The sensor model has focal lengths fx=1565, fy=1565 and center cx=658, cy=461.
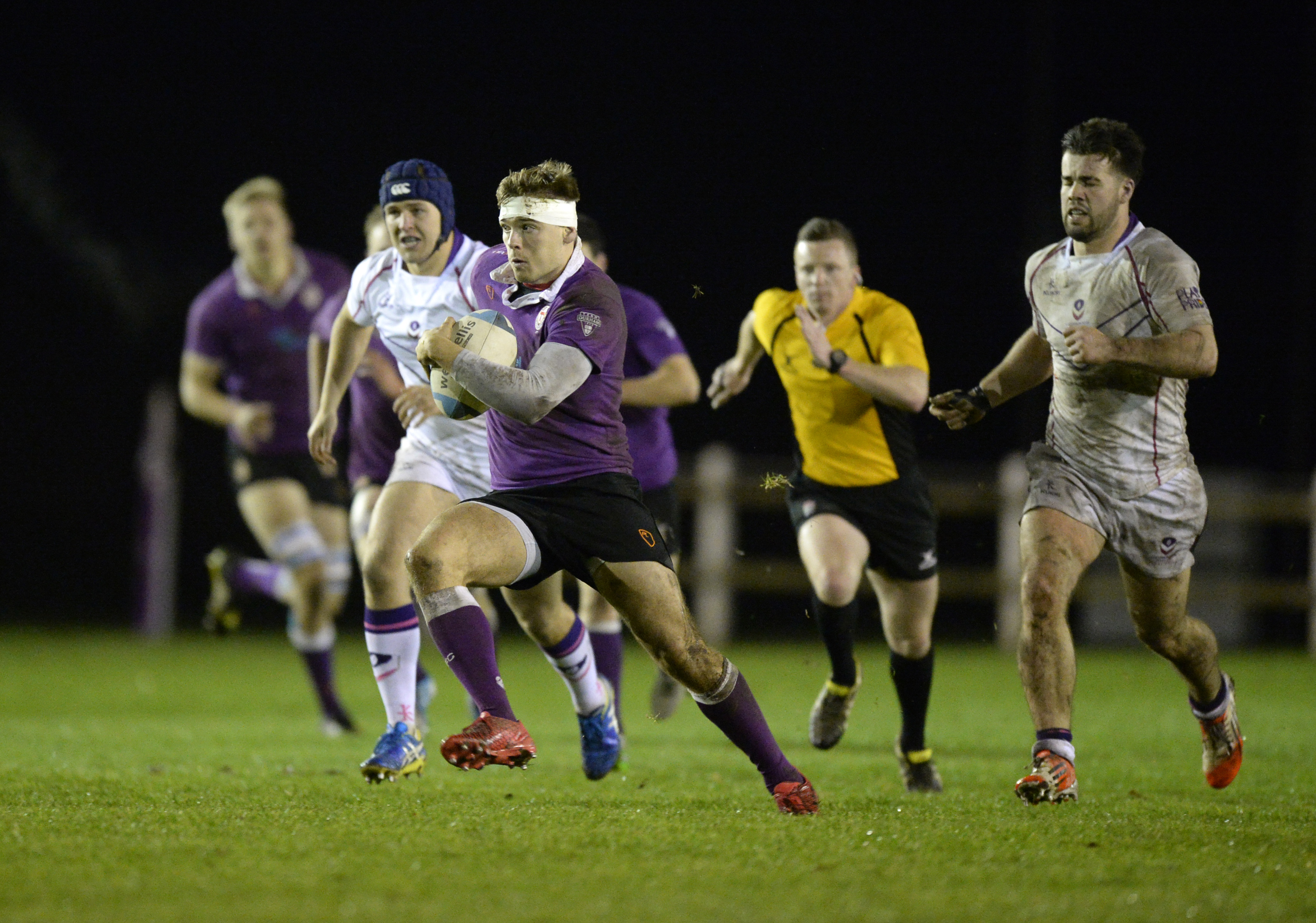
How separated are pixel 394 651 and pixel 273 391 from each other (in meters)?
3.58

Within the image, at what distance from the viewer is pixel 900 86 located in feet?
62.4

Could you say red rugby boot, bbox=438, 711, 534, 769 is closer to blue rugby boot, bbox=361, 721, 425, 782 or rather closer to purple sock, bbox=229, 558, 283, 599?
blue rugby boot, bbox=361, 721, 425, 782

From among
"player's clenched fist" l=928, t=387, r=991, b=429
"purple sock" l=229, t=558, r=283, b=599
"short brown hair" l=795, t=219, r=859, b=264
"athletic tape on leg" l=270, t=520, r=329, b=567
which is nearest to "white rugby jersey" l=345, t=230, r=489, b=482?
"short brown hair" l=795, t=219, r=859, b=264

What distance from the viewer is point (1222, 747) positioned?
18.4 ft

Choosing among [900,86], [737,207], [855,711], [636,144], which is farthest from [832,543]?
[900,86]

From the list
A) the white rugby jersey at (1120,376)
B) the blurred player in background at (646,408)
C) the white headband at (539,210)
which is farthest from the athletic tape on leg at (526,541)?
the white rugby jersey at (1120,376)

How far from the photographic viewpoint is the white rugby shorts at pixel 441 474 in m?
5.82

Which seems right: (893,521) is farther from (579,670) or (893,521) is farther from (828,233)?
(579,670)

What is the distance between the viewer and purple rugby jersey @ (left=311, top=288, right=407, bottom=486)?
7.16 m

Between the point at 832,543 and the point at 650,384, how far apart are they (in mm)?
→ 1052

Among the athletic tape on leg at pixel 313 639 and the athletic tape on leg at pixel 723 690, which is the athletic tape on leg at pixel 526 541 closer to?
the athletic tape on leg at pixel 723 690

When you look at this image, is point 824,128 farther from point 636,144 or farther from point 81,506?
point 81,506

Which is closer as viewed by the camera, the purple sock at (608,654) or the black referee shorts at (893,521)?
the black referee shorts at (893,521)

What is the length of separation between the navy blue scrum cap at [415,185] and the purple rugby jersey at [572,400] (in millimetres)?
985
